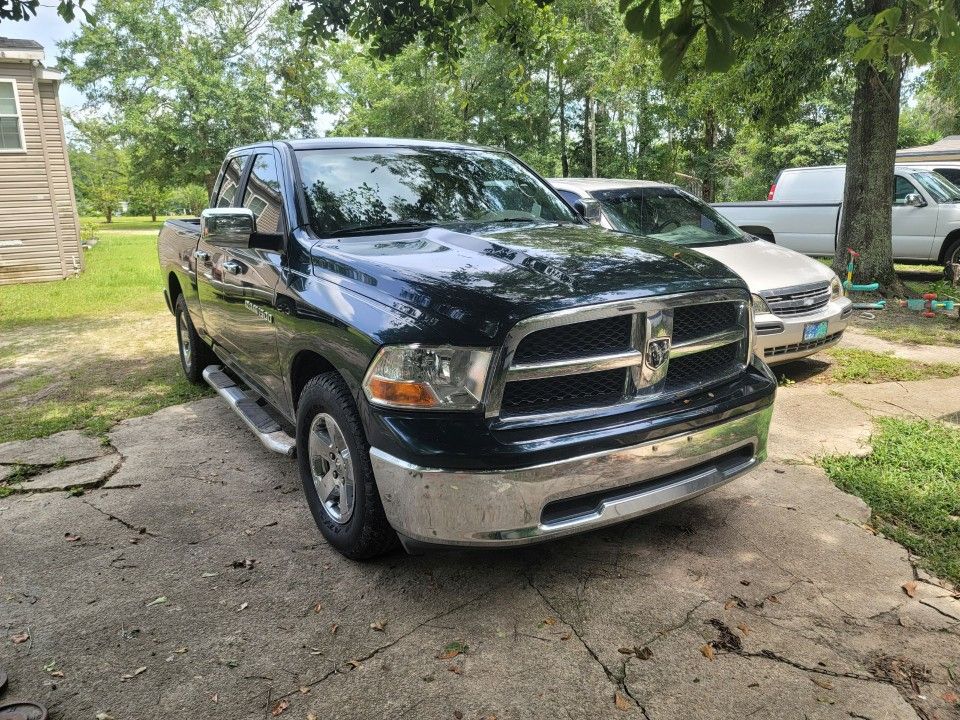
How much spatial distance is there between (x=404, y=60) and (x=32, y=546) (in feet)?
115

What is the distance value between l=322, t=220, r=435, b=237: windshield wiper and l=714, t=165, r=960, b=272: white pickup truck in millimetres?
9708

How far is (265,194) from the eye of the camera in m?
4.23

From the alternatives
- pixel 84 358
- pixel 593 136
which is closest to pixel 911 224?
pixel 84 358

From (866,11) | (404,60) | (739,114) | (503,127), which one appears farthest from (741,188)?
(866,11)

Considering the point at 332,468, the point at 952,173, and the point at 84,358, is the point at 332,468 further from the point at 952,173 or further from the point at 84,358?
the point at 952,173

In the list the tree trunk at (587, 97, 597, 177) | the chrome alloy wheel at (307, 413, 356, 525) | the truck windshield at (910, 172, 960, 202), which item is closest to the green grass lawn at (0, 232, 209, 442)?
the chrome alloy wheel at (307, 413, 356, 525)

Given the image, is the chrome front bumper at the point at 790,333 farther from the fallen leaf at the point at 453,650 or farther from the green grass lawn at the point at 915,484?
the fallen leaf at the point at 453,650

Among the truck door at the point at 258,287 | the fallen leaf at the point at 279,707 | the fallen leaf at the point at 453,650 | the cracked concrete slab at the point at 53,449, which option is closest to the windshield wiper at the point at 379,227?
the truck door at the point at 258,287

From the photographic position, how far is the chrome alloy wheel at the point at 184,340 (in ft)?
20.8

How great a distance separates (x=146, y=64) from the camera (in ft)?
131

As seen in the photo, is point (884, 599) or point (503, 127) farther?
point (503, 127)

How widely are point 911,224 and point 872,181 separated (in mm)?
2510

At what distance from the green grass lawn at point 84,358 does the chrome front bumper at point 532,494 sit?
369cm

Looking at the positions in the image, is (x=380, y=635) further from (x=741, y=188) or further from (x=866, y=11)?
(x=741, y=188)
